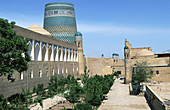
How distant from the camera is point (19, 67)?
11.4 m

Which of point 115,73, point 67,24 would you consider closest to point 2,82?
point 67,24

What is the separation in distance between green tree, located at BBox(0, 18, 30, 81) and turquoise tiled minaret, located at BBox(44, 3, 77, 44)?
32023mm

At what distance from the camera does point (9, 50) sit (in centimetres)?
1105

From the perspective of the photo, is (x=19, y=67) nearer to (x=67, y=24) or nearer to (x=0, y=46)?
(x=0, y=46)

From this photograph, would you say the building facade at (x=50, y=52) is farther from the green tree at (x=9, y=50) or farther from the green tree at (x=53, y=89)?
the green tree at (x=9, y=50)

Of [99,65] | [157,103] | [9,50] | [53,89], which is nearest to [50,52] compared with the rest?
[53,89]

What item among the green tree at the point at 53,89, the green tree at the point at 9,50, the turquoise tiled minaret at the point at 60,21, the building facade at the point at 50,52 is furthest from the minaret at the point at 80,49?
the green tree at the point at 9,50

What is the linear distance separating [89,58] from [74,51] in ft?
21.6

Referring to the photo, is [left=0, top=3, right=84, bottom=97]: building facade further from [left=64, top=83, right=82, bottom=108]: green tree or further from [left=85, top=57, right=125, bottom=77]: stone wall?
[left=64, top=83, right=82, bottom=108]: green tree

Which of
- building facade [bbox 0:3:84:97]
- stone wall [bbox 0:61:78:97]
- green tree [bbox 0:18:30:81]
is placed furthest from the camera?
building facade [bbox 0:3:84:97]

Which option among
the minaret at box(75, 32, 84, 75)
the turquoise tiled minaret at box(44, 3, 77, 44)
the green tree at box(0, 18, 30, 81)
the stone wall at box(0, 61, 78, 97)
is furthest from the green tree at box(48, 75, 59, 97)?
the turquoise tiled minaret at box(44, 3, 77, 44)

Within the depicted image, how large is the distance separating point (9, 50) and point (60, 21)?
32.8 meters

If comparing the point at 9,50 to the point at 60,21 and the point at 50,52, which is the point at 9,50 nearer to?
the point at 50,52

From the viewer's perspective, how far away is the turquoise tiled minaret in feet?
142
